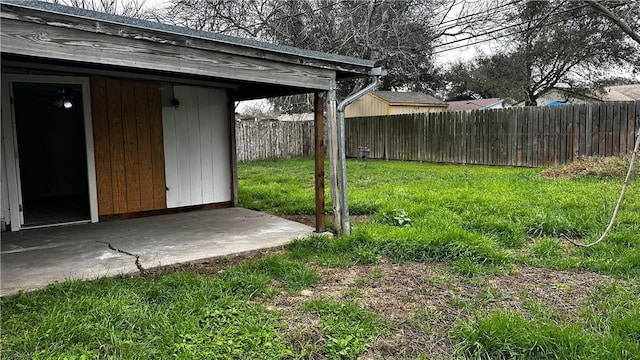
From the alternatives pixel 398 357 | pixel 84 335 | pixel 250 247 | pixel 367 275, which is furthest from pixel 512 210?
pixel 84 335

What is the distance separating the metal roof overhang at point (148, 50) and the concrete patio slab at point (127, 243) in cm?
158

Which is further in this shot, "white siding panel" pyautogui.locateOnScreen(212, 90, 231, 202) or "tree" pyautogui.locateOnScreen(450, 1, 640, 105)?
"tree" pyautogui.locateOnScreen(450, 1, 640, 105)

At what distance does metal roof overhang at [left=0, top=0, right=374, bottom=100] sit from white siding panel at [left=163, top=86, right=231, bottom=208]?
1.76m

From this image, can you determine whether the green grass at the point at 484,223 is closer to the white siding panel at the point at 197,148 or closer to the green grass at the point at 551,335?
the white siding panel at the point at 197,148

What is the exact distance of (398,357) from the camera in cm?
231

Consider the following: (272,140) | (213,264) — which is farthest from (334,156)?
(272,140)

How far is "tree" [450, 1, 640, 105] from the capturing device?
15.7m

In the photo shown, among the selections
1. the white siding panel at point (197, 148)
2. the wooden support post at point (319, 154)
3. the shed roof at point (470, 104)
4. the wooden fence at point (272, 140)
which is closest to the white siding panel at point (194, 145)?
the white siding panel at point (197, 148)

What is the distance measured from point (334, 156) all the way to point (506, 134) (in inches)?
324

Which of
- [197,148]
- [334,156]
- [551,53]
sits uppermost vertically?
[551,53]

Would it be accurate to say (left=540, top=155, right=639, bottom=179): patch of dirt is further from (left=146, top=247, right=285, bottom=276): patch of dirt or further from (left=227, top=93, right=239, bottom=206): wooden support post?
(left=146, top=247, right=285, bottom=276): patch of dirt

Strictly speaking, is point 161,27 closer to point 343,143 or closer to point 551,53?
point 343,143

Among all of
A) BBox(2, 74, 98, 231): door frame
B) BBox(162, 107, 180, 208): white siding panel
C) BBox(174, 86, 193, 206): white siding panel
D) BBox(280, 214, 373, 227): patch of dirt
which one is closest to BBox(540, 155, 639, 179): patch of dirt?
BBox(280, 214, 373, 227): patch of dirt

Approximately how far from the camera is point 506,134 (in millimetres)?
11344
